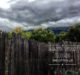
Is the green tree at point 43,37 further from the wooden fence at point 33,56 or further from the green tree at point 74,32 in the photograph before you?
the wooden fence at point 33,56

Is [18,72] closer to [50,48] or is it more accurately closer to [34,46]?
[34,46]

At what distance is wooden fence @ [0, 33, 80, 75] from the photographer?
8.10 meters

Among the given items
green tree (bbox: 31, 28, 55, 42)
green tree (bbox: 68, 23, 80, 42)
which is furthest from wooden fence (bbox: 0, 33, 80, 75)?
green tree (bbox: 68, 23, 80, 42)

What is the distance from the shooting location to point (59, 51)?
14.4 m

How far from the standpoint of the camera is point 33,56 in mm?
11297

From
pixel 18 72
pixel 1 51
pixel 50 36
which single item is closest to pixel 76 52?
pixel 18 72

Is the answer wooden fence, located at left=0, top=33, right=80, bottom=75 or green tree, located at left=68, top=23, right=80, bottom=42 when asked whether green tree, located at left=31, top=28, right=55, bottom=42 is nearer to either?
green tree, located at left=68, top=23, right=80, bottom=42

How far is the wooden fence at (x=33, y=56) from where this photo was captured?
8102mm

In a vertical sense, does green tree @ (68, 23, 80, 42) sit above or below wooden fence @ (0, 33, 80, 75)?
above

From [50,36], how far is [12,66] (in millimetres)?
39119

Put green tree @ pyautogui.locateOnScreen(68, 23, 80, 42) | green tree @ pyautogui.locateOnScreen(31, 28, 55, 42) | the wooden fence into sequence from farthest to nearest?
green tree @ pyautogui.locateOnScreen(68, 23, 80, 42)
green tree @ pyautogui.locateOnScreen(31, 28, 55, 42)
the wooden fence

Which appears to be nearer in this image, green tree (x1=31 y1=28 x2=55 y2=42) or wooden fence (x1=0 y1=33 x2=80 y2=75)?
wooden fence (x1=0 y1=33 x2=80 y2=75)

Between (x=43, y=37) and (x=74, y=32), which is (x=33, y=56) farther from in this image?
(x=74, y=32)

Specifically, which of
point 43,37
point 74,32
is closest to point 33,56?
point 43,37
